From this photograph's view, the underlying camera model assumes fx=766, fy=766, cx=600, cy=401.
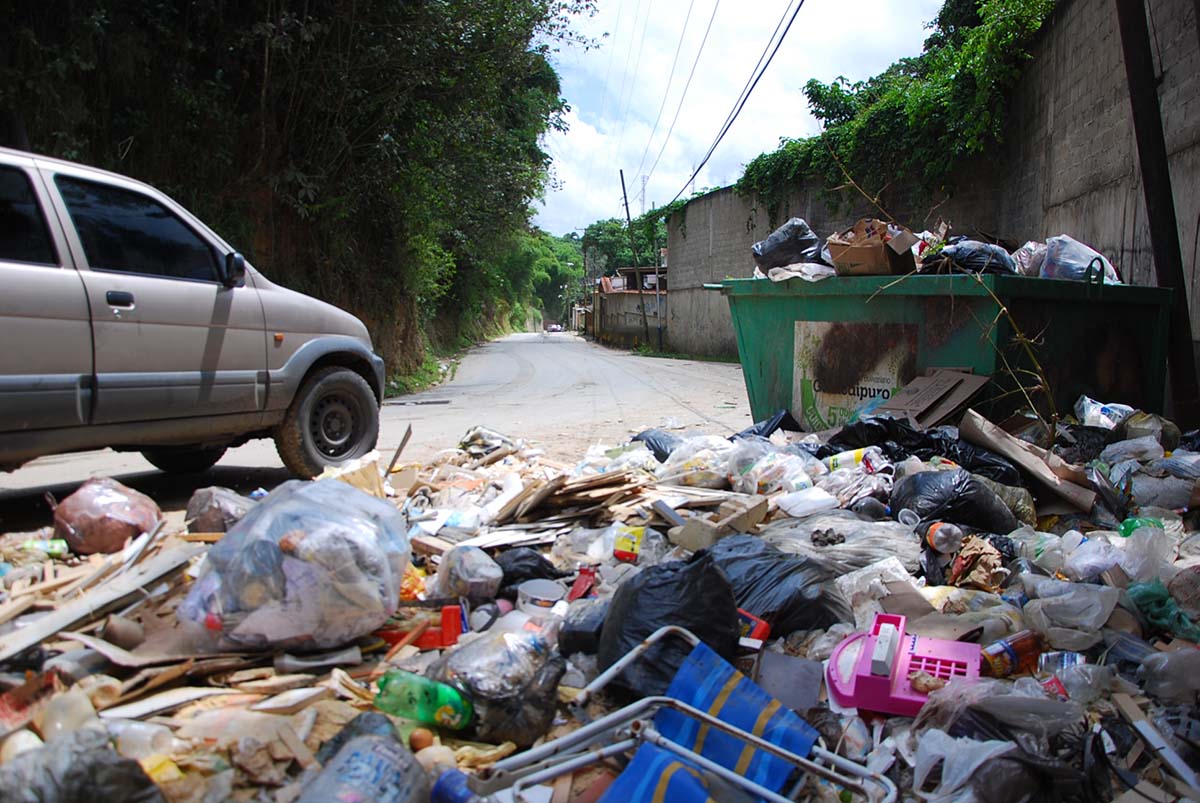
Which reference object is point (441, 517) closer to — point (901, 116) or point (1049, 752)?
point (1049, 752)

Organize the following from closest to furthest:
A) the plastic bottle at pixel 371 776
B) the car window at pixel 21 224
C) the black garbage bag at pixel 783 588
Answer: the plastic bottle at pixel 371 776 < the black garbage bag at pixel 783 588 < the car window at pixel 21 224

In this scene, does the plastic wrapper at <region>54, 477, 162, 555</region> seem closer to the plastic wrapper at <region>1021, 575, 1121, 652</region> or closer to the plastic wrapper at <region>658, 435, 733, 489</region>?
the plastic wrapper at <region>658, 435, 733, 489</region>

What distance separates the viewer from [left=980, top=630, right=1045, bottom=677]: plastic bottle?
2.64 m

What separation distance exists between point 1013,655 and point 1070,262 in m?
4.01

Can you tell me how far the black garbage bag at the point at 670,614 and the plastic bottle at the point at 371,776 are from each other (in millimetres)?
791

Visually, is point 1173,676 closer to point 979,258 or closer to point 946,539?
point 946,539

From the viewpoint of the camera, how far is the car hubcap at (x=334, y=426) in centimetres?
529

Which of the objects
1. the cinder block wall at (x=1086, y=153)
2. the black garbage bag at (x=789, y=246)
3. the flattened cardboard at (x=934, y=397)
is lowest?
the flattened cardboard at (x=934, y=397)

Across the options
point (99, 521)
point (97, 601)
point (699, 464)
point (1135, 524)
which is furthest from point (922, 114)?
point (97, 601)

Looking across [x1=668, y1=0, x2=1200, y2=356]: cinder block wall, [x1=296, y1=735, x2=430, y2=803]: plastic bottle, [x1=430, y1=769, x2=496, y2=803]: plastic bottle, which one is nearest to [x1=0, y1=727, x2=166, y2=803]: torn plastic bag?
[x1=296, y1=735, x2=430, y2=803]: plastic bottle

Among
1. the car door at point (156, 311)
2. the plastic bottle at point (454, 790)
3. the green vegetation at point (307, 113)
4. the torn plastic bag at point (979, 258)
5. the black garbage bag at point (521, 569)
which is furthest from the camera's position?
the green vegetation at point (307, 113)

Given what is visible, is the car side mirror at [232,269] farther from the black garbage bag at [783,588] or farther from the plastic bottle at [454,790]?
the plastic bottle at [454,790]

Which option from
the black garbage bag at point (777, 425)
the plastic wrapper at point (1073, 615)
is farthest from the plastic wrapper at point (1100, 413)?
the plastic wrapper at point (1073, 615)

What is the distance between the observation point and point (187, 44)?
9102 mm
